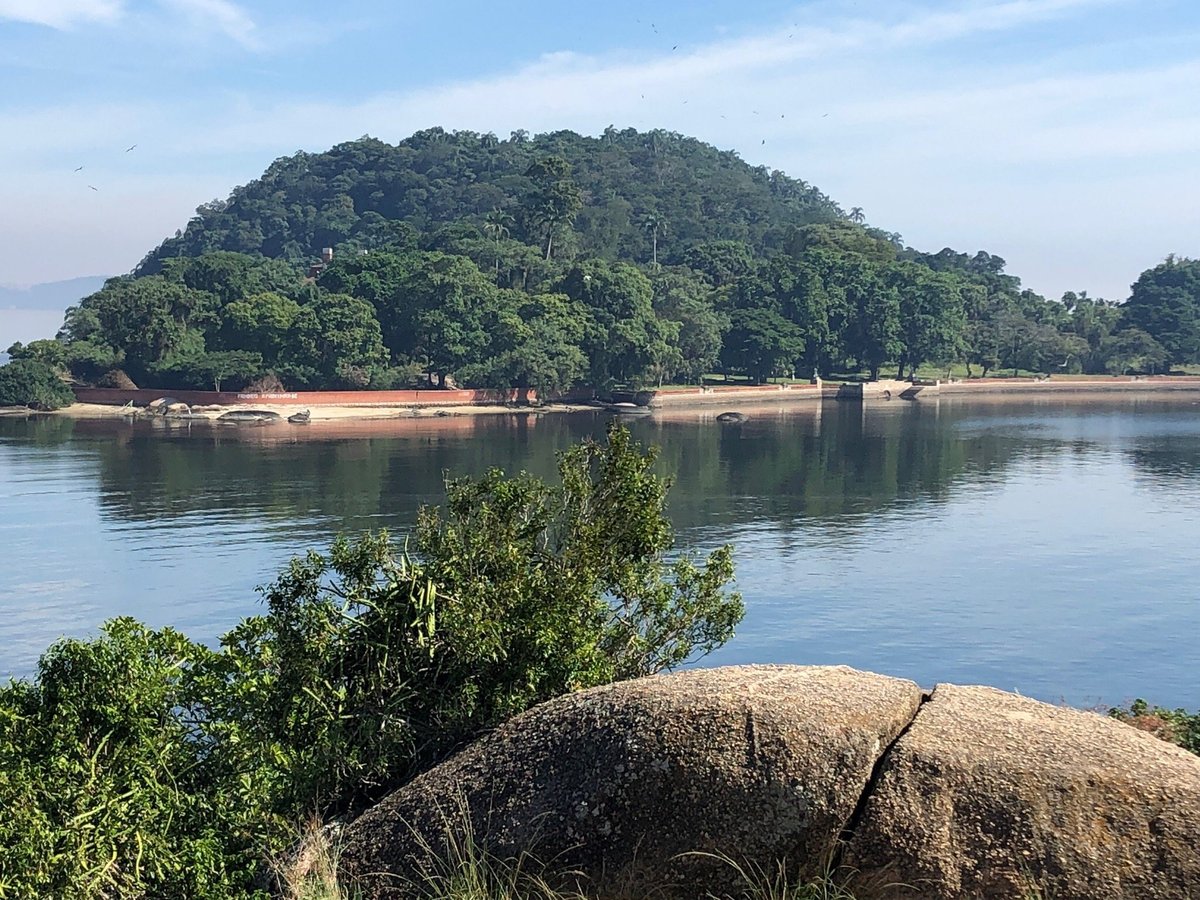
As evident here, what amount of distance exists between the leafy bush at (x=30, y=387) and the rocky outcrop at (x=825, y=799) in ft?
337

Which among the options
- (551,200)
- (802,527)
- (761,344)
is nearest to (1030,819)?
(802,527)


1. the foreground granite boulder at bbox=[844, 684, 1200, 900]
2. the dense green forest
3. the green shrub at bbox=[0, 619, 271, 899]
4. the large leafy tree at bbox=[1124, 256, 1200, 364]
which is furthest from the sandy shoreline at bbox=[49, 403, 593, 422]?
the foreground granite boulder at bbox=[844, 684, 1200, 900]

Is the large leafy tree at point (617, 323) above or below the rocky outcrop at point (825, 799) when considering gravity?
above

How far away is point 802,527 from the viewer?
167ft

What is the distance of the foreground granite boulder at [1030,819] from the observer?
806cm

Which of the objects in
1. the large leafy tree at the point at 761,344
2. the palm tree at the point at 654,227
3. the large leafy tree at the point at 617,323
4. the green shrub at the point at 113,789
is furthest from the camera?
the palm tree at the point at 654,227

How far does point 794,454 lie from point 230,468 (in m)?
33.1

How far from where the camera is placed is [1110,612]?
121ft

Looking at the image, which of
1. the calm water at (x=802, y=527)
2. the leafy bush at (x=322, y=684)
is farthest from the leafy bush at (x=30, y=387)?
the leafy bush at (x=322, y=684)

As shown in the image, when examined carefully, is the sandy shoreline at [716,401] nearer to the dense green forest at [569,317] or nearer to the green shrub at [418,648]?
the dense green forest at [569,317]

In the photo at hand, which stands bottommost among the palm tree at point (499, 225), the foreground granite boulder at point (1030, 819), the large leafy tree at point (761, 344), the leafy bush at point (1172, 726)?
the leafy bush at point (1172, 726)

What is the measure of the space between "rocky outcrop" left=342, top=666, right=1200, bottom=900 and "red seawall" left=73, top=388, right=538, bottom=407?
92.5 meters

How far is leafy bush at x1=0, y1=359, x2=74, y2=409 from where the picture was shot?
10231 cm

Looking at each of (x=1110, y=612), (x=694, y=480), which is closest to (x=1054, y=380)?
(x=694, y=480)
